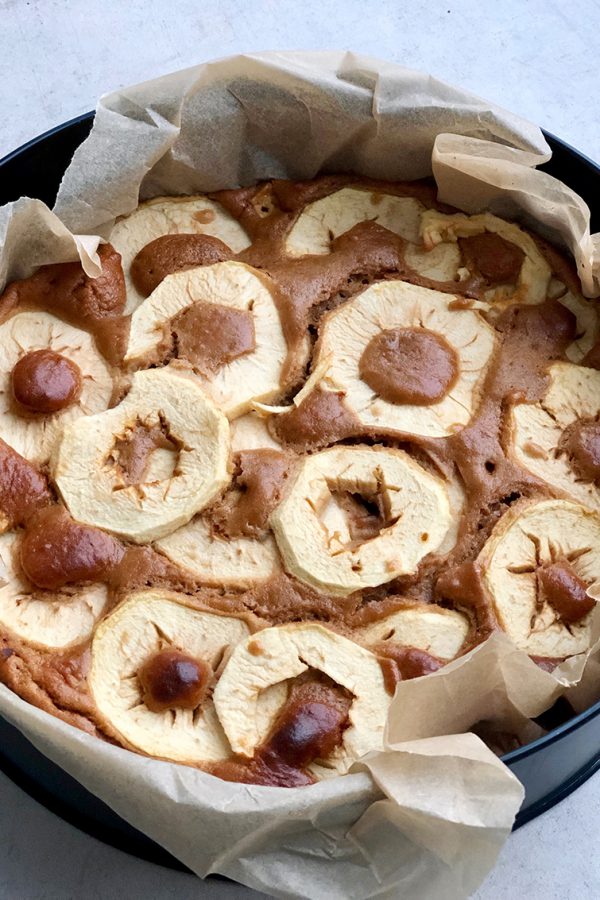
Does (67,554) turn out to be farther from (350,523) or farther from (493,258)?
(493,258)

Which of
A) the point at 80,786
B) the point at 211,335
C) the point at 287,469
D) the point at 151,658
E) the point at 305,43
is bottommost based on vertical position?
the point at 80,786

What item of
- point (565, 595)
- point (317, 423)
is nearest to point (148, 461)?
point (317, 423)

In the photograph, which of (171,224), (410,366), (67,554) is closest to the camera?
(67,554)

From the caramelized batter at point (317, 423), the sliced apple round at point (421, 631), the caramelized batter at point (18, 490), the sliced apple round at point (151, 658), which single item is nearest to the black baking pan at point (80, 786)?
the sliced apple round at point (151, 658)

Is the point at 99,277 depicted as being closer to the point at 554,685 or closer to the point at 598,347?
the point at 598,347

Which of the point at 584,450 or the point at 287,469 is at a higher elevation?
the point at 584,450

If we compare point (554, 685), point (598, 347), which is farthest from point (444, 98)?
point (554, 685)

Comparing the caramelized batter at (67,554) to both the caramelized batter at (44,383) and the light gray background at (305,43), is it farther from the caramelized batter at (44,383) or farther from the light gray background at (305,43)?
the light gray background at (305,43)
